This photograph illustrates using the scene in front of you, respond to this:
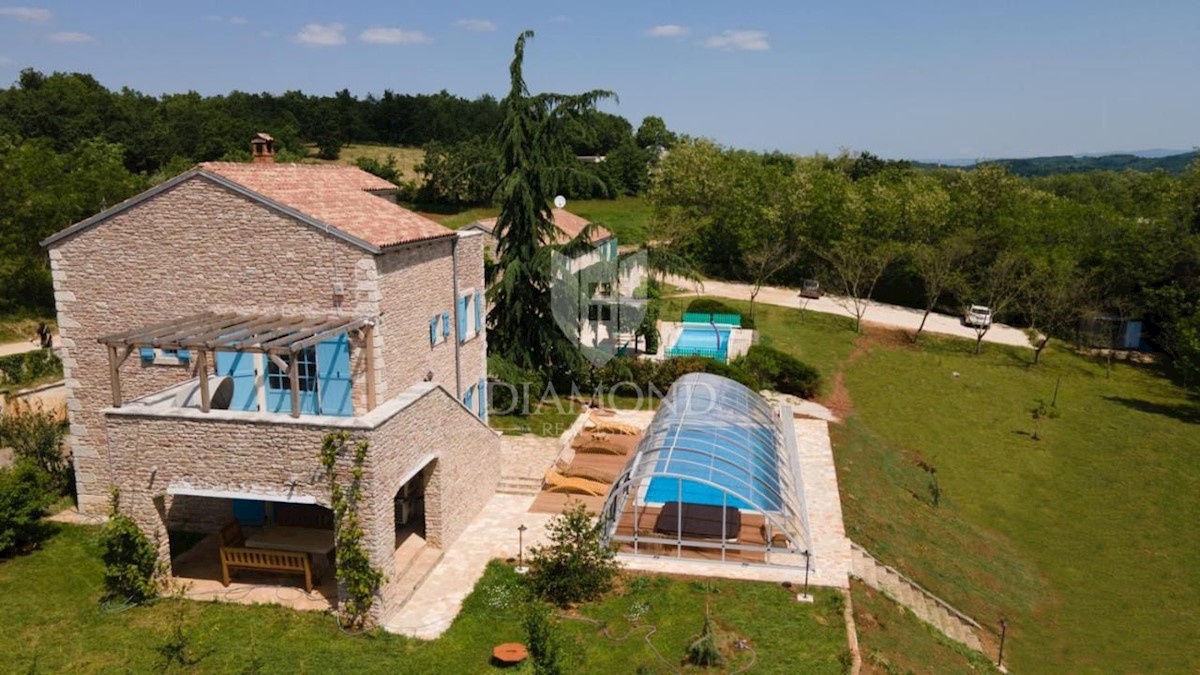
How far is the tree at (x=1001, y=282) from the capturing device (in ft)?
146

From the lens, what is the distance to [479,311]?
2419 centimetres

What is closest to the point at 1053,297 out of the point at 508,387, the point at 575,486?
the point at 508,387

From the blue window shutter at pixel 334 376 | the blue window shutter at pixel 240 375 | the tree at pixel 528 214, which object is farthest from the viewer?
the tree at pixel 528 214

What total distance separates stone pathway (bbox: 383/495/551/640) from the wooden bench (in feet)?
7.35

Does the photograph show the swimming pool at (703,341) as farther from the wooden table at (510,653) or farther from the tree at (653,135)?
the tree at (653,135)

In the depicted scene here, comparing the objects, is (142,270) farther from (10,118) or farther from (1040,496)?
(10,118)

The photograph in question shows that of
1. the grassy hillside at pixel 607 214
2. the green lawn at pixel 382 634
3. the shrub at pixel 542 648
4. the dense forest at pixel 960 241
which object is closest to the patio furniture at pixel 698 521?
the green lawn at pixel 382 634

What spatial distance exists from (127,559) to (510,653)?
803cm

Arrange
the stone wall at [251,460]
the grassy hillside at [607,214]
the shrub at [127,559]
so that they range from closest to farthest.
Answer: the stone wall at [251,460], the shrub at [127,559], the grassy hillside at [607,214]

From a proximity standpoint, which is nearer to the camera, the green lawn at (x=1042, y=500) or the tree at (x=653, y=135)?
the green lawn at (x=1042, y=500)

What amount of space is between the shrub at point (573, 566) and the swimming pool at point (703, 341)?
64.6 ft

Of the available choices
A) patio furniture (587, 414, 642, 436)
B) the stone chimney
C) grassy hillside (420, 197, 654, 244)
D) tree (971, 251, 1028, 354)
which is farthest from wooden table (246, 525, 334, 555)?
grassy hillside (420, 197, 654, 244)

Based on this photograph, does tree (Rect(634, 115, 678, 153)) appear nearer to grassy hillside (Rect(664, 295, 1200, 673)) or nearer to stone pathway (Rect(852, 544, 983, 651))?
grassy hillside (Rect(664, 295, 1200, 673))

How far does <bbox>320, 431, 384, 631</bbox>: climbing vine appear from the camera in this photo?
14.5 m
